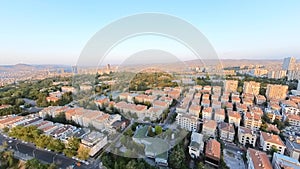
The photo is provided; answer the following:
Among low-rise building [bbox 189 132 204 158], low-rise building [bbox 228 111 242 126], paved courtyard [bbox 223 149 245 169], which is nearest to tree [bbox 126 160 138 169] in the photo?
low-rise building [bbox 189 132 204 158]

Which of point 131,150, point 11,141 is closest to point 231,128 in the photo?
point 131,150

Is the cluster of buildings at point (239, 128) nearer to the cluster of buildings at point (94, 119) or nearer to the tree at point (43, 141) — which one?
the cluster of buildings at point (94, 119)

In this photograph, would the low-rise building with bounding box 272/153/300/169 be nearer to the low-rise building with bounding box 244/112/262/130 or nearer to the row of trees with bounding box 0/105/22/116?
the low-rise building with bounding box 244/112/262/130

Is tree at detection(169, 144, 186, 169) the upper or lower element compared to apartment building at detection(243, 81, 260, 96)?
lower

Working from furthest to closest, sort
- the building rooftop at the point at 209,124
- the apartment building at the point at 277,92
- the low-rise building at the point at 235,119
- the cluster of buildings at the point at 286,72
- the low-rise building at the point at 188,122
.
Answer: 1. the cluster of buildings at the point at 286,72
2. the apartment building at the point at 277,92
3. the low-rise building at the point at 235,119
4. the low-rise building at the point at 188,122
5. the building rooftop at the point at 209,124

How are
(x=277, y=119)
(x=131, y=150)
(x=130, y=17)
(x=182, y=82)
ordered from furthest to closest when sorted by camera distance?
1. (x=182, y=82)
2. (x=277, y=119)
3. (x=131, y=150)
4. (x=130, y=17)

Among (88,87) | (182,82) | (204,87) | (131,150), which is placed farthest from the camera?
(204,87)

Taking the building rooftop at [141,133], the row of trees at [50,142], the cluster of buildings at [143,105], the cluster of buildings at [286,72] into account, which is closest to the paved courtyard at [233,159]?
the building rooftop at [141,133]

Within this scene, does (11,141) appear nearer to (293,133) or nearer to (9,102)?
(9,102)

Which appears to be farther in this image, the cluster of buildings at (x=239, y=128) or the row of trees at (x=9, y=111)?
the row of trees at (x=9, y=111)
